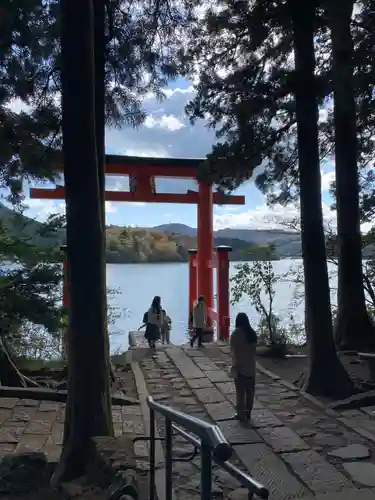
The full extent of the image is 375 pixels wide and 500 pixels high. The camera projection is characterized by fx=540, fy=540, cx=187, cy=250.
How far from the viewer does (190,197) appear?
1462 cm

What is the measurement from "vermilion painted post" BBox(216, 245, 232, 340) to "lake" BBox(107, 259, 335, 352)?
30 centimetres

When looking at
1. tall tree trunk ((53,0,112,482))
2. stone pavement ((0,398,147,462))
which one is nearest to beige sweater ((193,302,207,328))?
stone pavement ((0,398,147,462))

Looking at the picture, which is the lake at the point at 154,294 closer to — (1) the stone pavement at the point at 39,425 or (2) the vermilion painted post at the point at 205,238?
(2) the vermilion painted post at the point at 205,238

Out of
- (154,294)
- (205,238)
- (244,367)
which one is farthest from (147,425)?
(205,238)

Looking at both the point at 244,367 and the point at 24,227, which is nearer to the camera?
the point at 244,367

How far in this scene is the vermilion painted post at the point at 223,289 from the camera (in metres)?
13.5

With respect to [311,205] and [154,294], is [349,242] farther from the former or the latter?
[154,294]

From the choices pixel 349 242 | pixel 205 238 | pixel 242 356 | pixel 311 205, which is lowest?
pixel 242 356

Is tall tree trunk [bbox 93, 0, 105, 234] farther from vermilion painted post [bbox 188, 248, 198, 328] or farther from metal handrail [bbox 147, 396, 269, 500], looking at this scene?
vermilion painted post [bbox 188, 248, 198, 328]

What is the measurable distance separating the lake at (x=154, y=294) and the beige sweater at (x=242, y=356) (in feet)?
18.3

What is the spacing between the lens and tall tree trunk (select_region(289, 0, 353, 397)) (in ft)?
24.5

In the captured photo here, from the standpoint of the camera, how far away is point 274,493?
408 centimetres

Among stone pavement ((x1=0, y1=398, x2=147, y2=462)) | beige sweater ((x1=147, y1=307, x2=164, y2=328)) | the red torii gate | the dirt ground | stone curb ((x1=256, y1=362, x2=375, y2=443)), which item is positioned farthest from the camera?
the red torii gate

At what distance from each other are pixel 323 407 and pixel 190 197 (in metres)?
8.82
